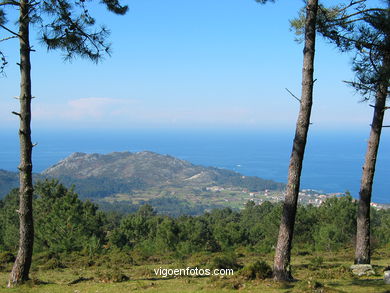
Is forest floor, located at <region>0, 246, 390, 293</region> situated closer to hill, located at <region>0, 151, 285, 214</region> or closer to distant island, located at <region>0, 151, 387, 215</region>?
distant island, located at <region>0, 151, 387, 215</region>

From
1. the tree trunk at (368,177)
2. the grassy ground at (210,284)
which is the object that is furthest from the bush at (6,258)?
the tree trunk at (368,177)

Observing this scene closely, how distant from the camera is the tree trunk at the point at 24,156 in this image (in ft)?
→ 23.0

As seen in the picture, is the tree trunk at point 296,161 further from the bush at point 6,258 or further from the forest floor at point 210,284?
the bush at point 6,258

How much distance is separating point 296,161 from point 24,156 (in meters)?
5.04

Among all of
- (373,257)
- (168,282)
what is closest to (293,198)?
(168,282)

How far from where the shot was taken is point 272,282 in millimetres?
6406

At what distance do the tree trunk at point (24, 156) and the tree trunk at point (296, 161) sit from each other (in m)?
4.65

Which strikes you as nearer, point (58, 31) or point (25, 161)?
point (25, 161)

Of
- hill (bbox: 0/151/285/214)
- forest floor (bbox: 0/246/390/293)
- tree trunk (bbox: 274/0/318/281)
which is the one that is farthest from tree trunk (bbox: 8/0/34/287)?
hill (bbox: 0/151/285/214)

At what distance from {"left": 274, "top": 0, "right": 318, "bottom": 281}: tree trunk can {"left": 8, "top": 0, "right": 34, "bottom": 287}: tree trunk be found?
15.2ft

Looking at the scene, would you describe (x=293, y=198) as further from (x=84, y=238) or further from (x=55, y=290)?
(x=84, y=238)

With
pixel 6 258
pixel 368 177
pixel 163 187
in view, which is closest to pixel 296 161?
pixel 368 177

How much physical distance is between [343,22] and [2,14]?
23.9 ft

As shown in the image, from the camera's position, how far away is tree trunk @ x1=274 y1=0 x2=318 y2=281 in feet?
21.5
